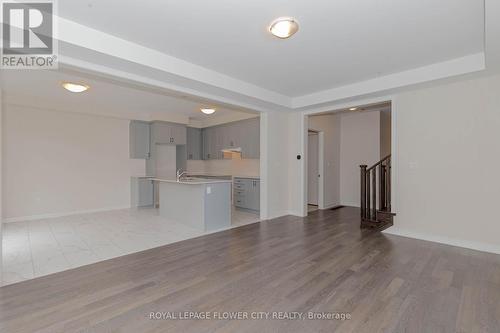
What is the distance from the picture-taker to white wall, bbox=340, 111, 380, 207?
6.82m

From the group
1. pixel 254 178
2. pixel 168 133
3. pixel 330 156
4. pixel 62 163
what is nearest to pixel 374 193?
pixel 330 156

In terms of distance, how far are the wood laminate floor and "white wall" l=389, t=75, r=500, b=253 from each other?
432 millimetres

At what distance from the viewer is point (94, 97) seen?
5.28m

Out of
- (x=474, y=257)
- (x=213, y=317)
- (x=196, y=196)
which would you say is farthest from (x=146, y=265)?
(x=474, y=257)

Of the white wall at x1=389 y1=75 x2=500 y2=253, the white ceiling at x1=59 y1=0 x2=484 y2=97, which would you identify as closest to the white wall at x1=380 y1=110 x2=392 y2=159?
the white wall at x1=389 y1=75 x2=500 y2=253

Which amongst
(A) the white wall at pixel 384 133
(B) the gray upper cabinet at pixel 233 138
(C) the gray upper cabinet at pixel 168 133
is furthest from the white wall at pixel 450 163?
(C) the gray upper cabinet at pixel 168 133

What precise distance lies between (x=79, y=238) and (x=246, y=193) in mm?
3677

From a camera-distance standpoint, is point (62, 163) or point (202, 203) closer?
point (202, 203)

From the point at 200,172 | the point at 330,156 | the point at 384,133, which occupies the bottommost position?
the point at 200,172

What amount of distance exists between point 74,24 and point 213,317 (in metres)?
3.21

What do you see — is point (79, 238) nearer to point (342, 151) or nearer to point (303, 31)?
point (303, 31)

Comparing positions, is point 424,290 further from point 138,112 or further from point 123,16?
point 138,112

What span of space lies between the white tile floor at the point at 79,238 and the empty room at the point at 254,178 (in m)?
0.04

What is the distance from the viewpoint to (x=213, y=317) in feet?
6.57
